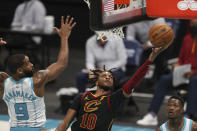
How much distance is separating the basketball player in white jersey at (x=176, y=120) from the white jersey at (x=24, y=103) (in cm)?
134

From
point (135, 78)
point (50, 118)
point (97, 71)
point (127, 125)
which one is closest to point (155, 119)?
point (127, 125)

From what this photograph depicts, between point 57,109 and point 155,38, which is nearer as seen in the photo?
point 155,38

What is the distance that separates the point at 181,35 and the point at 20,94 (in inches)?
279

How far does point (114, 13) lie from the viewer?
17.7 ft

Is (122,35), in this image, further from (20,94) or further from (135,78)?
(20,94)

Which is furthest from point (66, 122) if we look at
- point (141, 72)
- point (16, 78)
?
point (141, 72)

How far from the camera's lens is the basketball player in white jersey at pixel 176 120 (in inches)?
213

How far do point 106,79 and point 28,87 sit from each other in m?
0.88

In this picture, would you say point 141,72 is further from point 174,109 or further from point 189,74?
point 189,74

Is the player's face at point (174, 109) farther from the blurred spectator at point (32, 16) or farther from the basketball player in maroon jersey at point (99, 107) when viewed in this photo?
the blurred spectator at point (32, 16)

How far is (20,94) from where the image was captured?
5102mm

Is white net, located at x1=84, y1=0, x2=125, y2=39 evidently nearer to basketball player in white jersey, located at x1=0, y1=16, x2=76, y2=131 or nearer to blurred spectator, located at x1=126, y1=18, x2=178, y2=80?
basketball player in white jersey, located at x1=0, y1=16, x2=76, y2=131

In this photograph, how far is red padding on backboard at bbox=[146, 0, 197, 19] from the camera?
201 inches

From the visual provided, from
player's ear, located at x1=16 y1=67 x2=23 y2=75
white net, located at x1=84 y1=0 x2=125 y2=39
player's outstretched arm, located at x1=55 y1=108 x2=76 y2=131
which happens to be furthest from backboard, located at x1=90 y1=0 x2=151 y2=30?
player's outstretched arm, located at x1=55 y1=108 x2=76 y2=131
